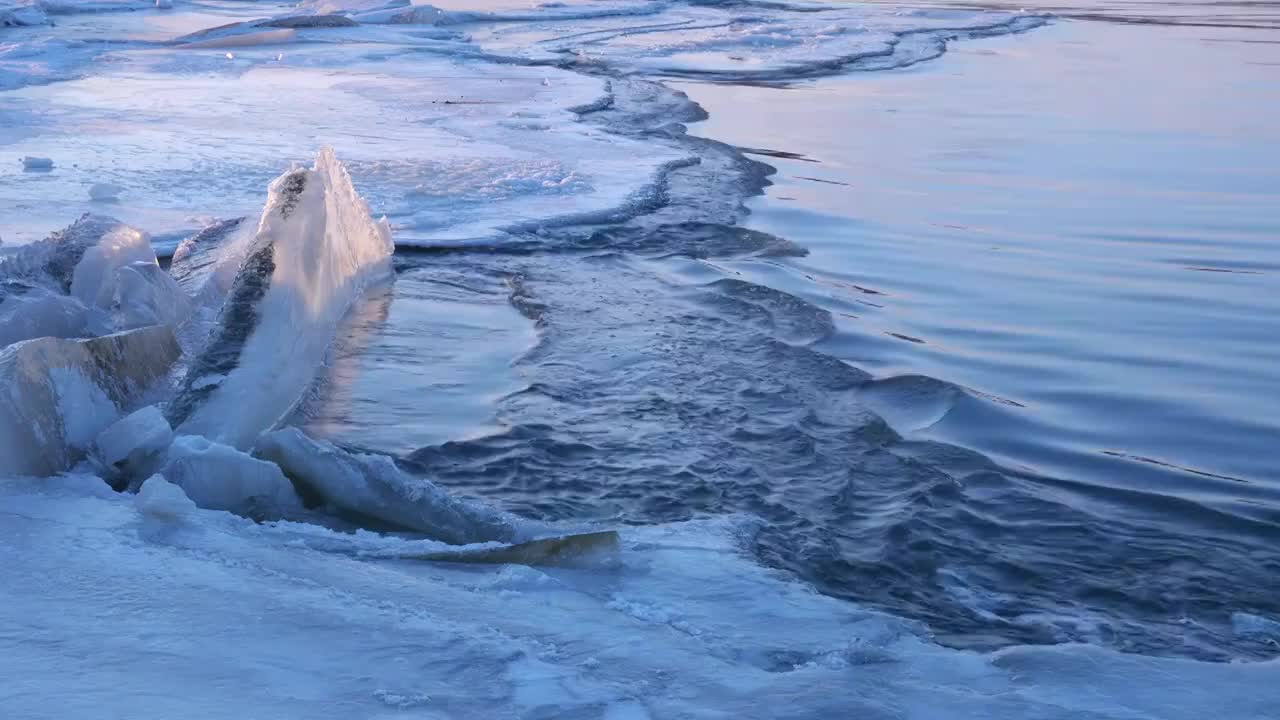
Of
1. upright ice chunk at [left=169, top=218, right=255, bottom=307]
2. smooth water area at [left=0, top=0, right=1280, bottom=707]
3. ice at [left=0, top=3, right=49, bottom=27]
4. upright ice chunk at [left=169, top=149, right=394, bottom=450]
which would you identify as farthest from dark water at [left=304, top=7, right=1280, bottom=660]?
ice at [left=0, top=3, right=49, bottom=27]

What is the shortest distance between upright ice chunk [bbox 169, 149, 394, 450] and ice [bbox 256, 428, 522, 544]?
24cm

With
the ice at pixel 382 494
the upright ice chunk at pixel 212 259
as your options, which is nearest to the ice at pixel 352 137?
the upright ice chunk at pixel 212 259

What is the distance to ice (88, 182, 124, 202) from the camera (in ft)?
19.6

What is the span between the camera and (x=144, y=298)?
3865 millimetres

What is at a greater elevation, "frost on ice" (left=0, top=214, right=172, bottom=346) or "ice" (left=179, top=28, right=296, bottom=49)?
"ice" (left=179, top=28, right=296, bottom=49)

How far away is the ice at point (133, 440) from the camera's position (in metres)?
2.95

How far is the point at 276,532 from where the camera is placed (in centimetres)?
268

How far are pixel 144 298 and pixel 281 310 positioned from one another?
44 centimetres

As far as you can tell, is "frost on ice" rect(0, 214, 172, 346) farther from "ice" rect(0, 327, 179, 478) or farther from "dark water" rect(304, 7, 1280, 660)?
"dark water" rect(304, 7, 1280, 660)

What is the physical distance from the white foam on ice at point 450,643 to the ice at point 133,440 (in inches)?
9.5

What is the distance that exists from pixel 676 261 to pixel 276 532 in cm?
308

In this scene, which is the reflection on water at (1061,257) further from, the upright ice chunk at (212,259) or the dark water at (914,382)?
the upright ice chunk at (212,259)

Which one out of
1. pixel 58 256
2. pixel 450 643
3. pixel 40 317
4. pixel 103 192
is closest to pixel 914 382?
pixel 450 643

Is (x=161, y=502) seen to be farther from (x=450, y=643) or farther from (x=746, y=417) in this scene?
(x=746, y=417)
